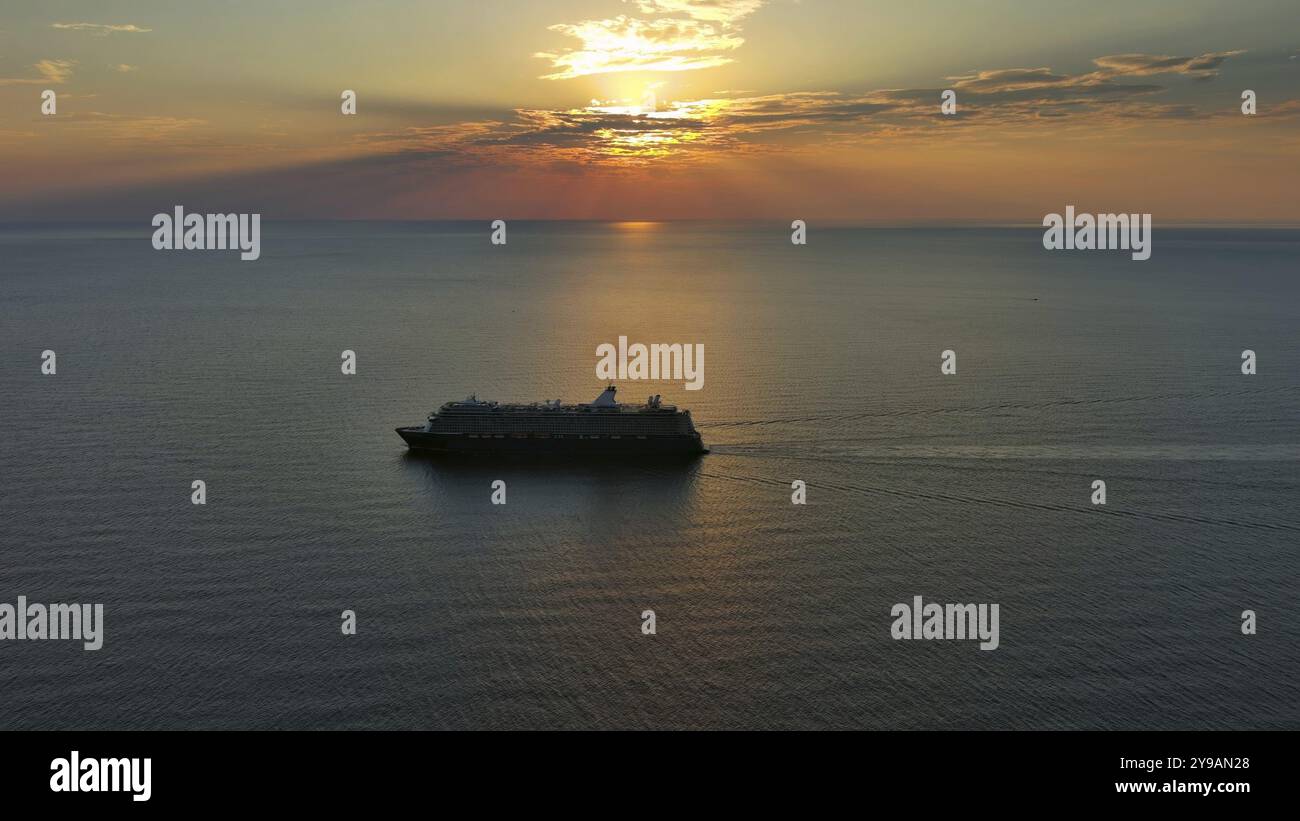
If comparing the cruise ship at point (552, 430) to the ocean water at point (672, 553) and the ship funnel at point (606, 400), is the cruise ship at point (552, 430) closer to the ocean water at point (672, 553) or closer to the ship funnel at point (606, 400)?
the ship funnel at point (606, 400)

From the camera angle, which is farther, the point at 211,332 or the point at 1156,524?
the point at 211,332

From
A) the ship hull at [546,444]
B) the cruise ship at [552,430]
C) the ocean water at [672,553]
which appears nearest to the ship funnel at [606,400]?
the cruise ship at [552,430]

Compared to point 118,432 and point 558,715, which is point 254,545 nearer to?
point 558,715

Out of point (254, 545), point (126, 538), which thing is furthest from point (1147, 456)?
point (126, 538)

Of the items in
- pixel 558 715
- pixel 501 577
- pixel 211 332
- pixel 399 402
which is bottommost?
pixel 558 715

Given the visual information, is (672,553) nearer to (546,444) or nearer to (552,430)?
(546,444)

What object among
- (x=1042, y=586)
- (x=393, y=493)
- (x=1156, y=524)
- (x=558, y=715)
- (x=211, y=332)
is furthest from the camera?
(x=211, y=332)
